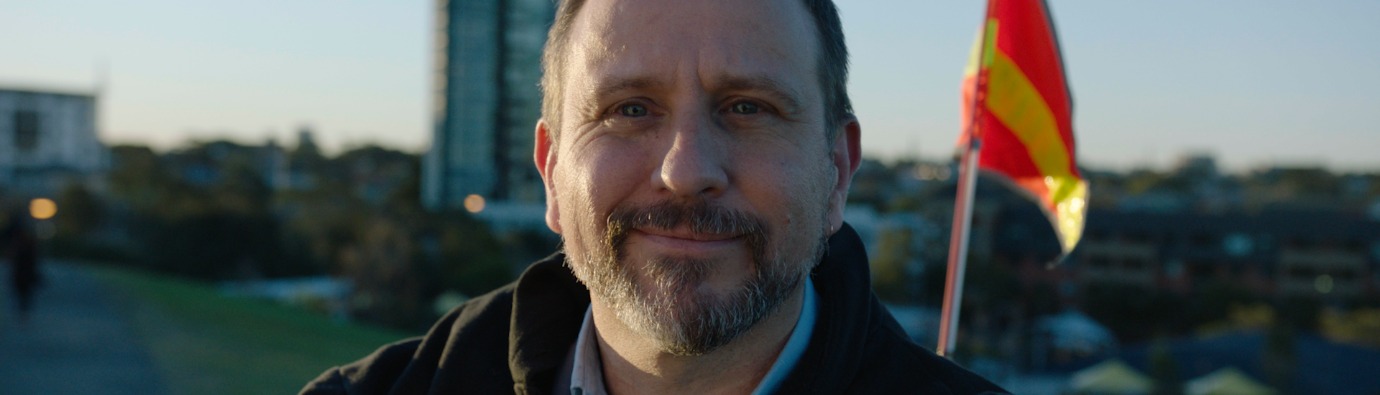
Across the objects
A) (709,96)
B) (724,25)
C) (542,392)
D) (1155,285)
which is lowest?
(1155,285)

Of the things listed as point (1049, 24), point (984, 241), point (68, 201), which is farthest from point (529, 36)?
point (1049, 24)

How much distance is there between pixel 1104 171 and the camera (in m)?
76.9

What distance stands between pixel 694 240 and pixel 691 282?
0.06 m

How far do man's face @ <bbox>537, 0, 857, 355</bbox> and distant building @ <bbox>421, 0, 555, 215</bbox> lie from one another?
38.8 meters

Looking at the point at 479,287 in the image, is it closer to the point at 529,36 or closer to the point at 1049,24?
the point at 529,36

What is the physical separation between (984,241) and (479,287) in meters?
27.0

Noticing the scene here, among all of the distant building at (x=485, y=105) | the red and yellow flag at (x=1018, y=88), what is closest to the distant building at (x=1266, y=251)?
the distant building at (x=485, y=105)

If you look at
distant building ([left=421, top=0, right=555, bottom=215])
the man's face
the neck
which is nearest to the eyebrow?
the man's face

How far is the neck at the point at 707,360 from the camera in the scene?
1.54 metres

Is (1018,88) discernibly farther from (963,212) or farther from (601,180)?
(601,180)

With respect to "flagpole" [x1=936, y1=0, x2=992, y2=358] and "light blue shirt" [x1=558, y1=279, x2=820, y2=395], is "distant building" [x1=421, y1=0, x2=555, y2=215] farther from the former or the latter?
"light blue shirt" [x1=558, y1=279, x2=820, y2=395]

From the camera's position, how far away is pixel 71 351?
28.8 ft

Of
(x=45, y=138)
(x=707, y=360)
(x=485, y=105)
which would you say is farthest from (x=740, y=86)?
(x=45, y=138)

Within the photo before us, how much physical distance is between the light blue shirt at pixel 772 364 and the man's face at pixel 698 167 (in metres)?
0.16
